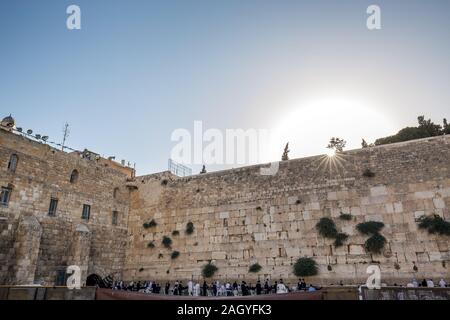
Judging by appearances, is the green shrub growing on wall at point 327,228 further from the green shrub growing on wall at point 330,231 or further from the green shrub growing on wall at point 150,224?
the green shrub growing on wall at point 150,224

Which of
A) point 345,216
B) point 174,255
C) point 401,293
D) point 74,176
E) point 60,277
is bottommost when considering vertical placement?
point 401,293

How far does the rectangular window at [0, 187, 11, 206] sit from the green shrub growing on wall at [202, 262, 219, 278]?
1018 centimetres

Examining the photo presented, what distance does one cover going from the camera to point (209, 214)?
19016 millimetres

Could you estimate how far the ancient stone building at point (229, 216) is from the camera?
14.3 metres

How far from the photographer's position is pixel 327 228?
15477 millimetres

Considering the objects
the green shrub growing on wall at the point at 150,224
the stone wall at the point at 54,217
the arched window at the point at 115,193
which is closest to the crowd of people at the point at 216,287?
the stone wall at the point at 54,217

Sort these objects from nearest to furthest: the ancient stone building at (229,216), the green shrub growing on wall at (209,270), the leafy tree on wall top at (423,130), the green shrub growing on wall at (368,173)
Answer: the ancient stone building at (229,216), the green shrub growing on wall at (368,173), the green shrub growing on wall at (209,270), the leafy tree on wall top at (423,130)

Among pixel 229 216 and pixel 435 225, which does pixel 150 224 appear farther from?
pixel 435 225

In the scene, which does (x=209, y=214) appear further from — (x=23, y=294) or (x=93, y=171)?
(x=23, y=294)

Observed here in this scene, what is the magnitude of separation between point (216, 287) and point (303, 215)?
A: 225 inches

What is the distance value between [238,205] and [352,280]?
22.6 feet

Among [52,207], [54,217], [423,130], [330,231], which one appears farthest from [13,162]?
[423,130]

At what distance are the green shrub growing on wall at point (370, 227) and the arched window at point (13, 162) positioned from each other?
16534 mm
